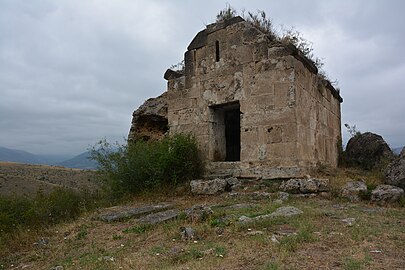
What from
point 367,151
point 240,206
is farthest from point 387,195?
point 367,151

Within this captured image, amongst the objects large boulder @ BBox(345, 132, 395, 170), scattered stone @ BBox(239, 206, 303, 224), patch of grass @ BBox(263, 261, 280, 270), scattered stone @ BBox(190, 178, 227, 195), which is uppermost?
large boulder @ BBox(345, 132, 395, 170)

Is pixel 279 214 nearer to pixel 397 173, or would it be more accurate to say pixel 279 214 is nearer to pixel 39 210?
pixel 397 173

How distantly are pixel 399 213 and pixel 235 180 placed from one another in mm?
3602

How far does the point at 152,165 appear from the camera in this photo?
913 centimetres

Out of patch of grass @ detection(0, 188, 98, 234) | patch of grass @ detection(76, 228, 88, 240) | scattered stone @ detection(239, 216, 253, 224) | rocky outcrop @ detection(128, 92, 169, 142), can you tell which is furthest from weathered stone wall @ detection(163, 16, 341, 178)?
patch of grass @ detection(76, 228, 88, 240)

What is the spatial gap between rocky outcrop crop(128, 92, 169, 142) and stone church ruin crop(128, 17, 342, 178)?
922 millimetres

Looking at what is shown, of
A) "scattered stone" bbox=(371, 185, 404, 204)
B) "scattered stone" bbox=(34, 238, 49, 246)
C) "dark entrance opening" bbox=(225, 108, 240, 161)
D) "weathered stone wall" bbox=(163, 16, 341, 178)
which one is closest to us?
"scattered stone" bbox=(34, 238, 49, 246)

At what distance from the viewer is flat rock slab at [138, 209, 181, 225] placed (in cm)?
635

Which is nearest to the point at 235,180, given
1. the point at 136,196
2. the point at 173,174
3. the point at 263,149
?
the point at 263,149

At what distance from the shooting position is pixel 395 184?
7949 millimetres

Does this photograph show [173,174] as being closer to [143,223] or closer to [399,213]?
[143,223]

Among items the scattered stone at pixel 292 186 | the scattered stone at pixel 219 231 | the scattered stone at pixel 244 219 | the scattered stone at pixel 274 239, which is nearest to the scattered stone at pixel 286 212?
the scattered stone at pixel 244 219

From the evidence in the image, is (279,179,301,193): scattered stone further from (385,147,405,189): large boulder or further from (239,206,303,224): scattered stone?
(385,147,405,189): large boulder

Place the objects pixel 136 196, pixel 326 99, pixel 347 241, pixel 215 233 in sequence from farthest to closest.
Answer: pixel 326 99 < pixel 136 196 < pixel 215 233 < pixel 347 241
